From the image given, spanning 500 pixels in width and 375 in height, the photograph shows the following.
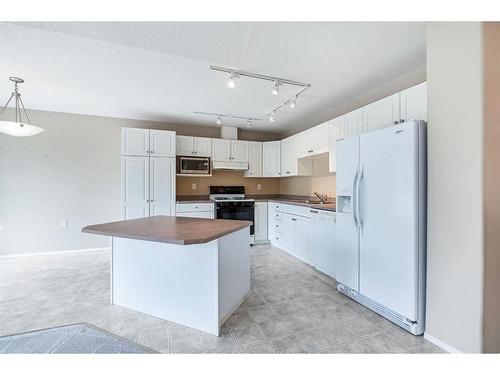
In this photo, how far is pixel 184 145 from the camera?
14.3ft

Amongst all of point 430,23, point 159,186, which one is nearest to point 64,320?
point 159,186

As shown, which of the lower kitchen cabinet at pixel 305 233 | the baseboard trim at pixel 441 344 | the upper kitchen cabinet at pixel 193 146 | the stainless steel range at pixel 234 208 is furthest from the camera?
the upper kitchen cabinet at pixel 193 146

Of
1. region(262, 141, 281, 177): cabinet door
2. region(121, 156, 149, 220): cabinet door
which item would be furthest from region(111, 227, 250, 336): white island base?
region(262, 141, 281, 177): cabinet door

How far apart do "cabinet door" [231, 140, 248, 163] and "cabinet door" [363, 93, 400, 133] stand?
8.31 feet

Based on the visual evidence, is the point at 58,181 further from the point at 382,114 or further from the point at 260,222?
the point at 382,114

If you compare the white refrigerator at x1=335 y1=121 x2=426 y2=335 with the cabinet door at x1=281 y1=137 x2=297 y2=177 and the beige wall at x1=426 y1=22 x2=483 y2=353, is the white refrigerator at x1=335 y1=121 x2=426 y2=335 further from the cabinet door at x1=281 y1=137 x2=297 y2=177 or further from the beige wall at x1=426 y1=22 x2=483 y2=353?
the cabinet door at x1=281 y1=137 x2=297 y2=177

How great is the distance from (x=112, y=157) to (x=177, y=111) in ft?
5.06

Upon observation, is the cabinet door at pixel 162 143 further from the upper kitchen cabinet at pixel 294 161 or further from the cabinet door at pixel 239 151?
the upper kitchen cabinet at pixel 294 161

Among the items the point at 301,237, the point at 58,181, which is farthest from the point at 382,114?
the point at 58,181

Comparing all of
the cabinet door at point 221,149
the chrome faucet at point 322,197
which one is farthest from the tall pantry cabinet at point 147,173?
the chrome faucet at point 322,197

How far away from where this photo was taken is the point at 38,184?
151 inches

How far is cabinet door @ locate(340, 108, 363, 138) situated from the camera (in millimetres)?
2791

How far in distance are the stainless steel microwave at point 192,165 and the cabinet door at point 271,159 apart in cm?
123

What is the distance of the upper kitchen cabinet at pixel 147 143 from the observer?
12.7ft
